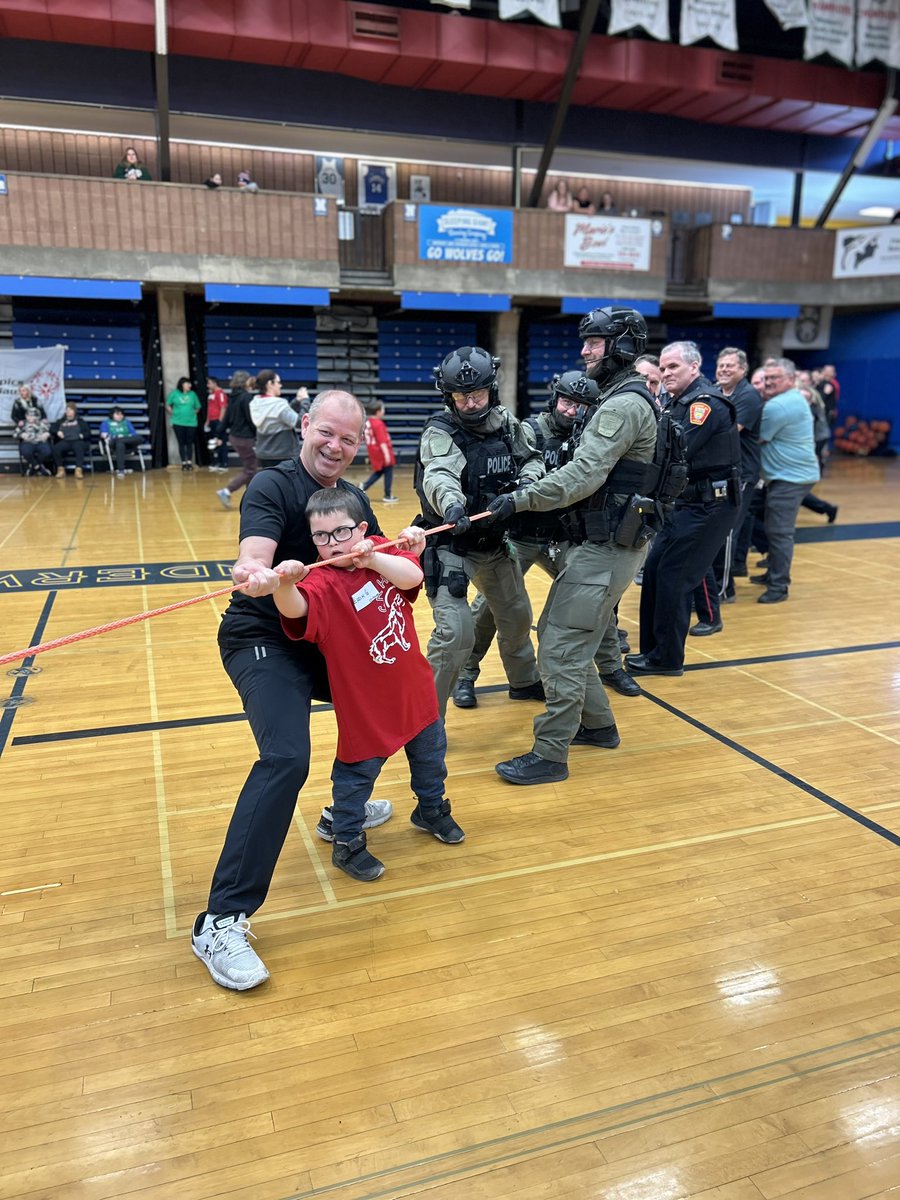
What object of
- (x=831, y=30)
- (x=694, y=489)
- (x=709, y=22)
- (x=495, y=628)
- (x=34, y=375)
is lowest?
(x=495, y=628)

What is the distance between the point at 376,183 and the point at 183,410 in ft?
20.7

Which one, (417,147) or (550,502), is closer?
(550,502)

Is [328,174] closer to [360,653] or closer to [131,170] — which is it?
[131,170]

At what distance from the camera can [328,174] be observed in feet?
53.3

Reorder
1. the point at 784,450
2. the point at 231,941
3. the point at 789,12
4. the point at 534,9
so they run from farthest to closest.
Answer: the point at 789,12
the point at 534,9
the point at 784,450
the point at 231,941

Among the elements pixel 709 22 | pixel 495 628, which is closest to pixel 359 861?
pixel 495 628

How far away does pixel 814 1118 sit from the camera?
1944 millimetres

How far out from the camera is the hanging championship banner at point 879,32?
15555mm

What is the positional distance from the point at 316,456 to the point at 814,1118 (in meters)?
2.23

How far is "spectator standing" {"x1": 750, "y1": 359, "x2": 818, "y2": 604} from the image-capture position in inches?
254

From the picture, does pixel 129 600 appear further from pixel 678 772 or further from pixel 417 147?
pixel 417 147

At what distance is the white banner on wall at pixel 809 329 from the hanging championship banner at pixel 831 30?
5179 mm

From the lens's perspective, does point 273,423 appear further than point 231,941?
Yes

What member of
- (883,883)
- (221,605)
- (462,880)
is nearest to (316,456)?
(462,880)
